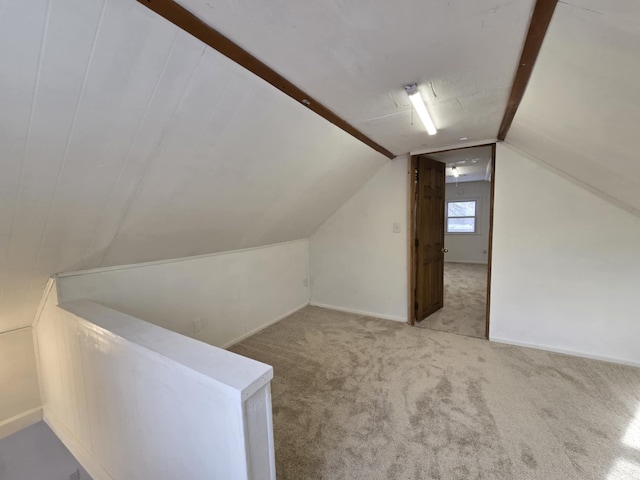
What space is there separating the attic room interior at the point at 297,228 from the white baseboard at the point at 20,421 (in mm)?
31

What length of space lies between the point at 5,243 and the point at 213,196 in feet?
3.67

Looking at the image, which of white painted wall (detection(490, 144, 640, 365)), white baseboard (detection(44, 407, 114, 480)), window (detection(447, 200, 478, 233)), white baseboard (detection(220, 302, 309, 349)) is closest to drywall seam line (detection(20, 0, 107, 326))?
white baseboard (detection(44, 407, 114, 480))

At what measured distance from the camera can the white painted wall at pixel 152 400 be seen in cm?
97

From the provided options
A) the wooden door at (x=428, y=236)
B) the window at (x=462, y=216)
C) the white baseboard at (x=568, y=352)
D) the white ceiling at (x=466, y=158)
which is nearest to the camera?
the white baseboard at (x=568, y=352)

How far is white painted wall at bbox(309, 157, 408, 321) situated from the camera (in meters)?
3.66

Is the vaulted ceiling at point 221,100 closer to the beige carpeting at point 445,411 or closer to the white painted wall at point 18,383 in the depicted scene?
the white painted wall at point 18,383

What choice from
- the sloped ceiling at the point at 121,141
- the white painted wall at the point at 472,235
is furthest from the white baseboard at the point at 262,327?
→ the white painted wall at the point at 472,235

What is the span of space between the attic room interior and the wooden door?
2.4 inches

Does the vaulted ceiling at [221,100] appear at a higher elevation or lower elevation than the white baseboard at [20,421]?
higher

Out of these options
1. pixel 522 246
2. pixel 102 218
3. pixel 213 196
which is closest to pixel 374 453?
pixel 213 196

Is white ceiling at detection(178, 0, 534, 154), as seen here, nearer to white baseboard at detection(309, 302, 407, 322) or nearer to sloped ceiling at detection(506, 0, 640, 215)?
sloped ceiling at detection(506, 0, 640, 215)

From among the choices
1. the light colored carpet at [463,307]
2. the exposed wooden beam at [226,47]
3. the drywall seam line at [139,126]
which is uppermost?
the exposed wooden beam at [226,47]

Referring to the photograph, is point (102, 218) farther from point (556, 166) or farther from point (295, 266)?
point (556, 166)

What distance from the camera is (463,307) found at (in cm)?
417
